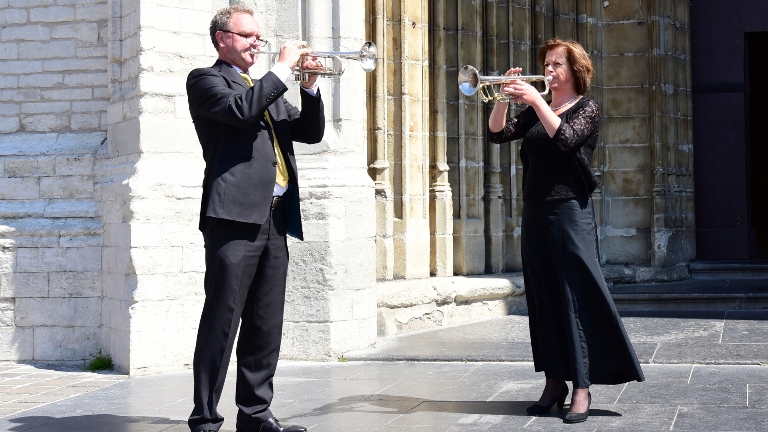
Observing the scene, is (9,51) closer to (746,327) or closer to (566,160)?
(566,160)

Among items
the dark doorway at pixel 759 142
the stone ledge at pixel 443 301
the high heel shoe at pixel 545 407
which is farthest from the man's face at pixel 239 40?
the dark doorway at pixel 759 142

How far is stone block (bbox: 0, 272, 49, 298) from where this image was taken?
7.08m

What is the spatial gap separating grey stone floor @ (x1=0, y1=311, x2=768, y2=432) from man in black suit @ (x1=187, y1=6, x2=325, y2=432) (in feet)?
1.57

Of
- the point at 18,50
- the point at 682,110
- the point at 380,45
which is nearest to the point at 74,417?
the point at 18,50

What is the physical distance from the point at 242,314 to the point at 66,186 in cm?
322

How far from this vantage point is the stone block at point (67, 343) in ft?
23.1

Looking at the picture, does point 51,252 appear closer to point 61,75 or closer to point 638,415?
point 61,75

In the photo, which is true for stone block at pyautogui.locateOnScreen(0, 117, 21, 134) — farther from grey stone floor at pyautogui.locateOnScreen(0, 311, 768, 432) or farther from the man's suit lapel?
the man's suit lapel

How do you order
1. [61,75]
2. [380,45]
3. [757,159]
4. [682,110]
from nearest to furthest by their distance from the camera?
1. [61,75]
2. [380,45]
3. [682,110]
4. [757,159]

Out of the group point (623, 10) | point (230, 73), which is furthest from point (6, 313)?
point (623, 10)

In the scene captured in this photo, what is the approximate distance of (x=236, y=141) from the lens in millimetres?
4398

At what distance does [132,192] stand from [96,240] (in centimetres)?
61

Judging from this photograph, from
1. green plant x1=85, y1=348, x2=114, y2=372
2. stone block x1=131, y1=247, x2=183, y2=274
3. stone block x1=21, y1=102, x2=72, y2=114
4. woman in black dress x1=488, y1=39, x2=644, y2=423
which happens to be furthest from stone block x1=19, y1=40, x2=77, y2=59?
woman in black dress x1=488, y1=39, x2=644, y2=423

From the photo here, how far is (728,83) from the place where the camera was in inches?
435
